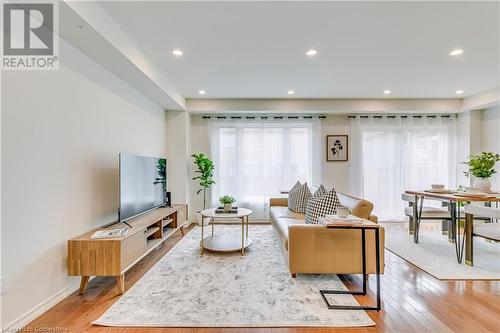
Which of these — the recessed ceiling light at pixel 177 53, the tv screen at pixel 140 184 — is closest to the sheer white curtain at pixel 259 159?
the tv screen at pixel 140 184

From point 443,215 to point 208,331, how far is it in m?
4.24

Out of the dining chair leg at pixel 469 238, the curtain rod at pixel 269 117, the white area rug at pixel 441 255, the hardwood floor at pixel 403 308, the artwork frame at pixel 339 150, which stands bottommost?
the hardwood floor at pixel 403 308

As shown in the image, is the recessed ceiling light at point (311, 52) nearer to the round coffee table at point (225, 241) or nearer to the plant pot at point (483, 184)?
the round coffee table at point (225, 241)

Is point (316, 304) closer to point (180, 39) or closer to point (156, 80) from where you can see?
point (180, 39)

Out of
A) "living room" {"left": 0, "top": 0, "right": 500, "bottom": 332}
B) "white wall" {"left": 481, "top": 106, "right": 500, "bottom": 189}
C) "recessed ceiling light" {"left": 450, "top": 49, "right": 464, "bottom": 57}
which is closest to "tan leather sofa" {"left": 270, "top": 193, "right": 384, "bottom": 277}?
"living room" {"left": 0, "top": 0, "right": 500, "bottom": 332}

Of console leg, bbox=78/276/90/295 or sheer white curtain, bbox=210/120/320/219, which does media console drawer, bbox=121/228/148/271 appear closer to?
console leg, bbox=78/276/90/295

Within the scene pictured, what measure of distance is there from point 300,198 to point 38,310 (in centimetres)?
341

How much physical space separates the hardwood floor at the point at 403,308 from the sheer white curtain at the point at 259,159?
2944 millimetres

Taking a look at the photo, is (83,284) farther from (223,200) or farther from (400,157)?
(400,157)

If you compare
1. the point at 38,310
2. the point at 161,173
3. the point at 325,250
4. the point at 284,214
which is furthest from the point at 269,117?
the point at 38,310

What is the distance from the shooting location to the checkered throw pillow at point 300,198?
4.13 m

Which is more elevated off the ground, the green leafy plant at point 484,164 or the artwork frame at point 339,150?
the artwork frame at point 339,150

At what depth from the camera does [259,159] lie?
5.62 m

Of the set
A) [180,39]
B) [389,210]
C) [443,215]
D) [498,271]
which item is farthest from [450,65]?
[180,39]
